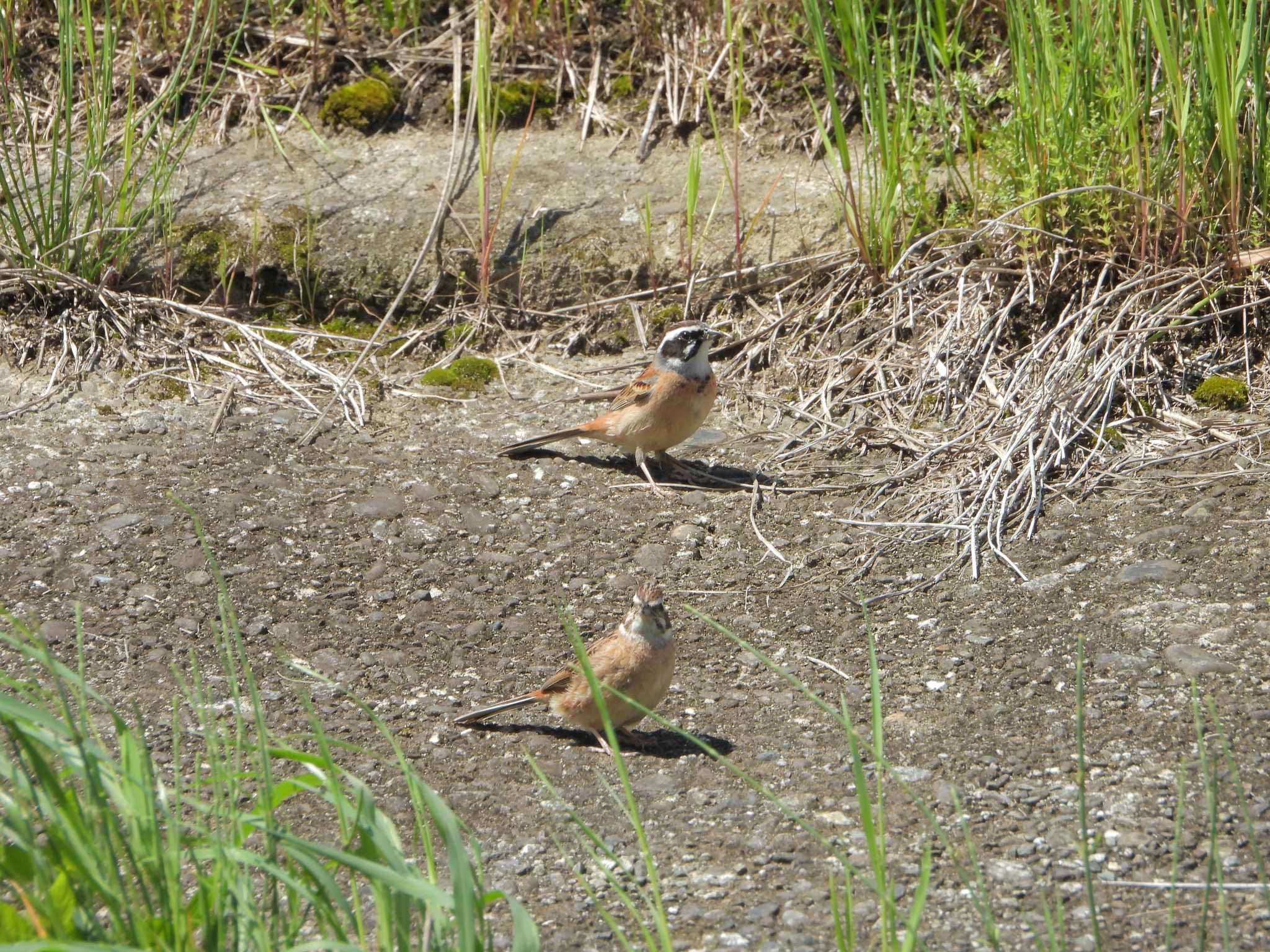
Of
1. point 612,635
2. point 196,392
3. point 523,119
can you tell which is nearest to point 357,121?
point 523,119

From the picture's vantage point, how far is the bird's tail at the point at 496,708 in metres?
4.02

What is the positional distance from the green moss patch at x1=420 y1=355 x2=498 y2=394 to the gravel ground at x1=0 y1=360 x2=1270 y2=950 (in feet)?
0.63

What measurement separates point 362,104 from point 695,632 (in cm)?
430

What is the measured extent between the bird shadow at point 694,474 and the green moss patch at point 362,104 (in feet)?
8.72

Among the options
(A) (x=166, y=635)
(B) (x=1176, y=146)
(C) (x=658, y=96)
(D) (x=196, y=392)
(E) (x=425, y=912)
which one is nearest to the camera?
(E) (x=425, y=912)

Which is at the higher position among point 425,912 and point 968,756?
Result: point 425,912

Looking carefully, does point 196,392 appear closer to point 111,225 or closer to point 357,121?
point 111,225

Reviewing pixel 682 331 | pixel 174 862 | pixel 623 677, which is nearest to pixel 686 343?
pixel 682 331

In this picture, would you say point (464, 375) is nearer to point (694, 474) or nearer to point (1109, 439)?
point (694, 474)

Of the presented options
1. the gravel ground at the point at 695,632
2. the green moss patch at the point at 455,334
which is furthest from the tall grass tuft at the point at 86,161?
the green moss patch at the point at 455,334

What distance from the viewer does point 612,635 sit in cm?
409

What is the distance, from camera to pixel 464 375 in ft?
21.9

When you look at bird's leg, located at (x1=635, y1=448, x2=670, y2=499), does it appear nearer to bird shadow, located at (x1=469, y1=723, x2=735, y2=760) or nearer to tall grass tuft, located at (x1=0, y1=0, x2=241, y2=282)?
bird shadow, located at (x1=469, y1=723, x2=735, y2=760)

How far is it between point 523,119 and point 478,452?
2.50 m
